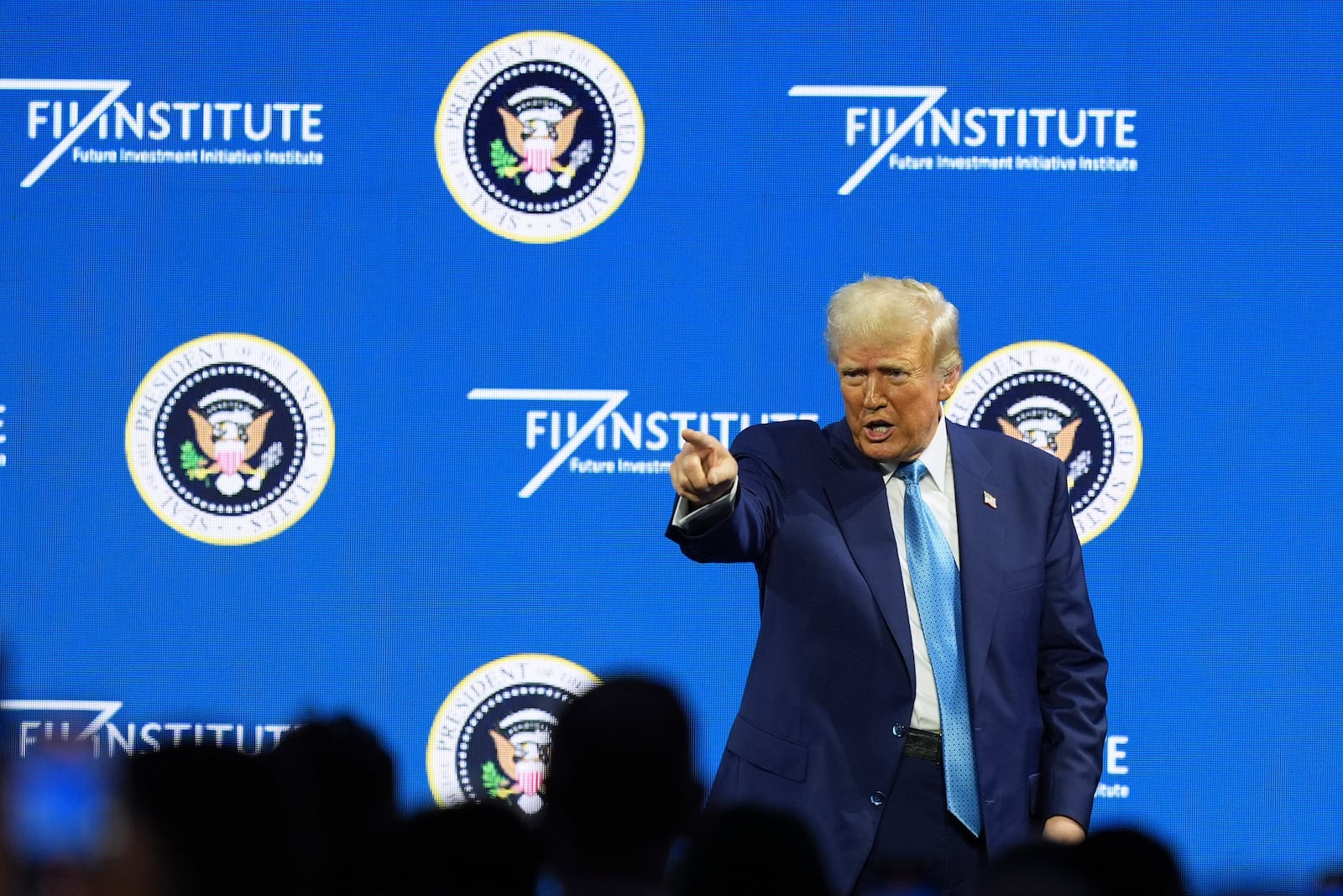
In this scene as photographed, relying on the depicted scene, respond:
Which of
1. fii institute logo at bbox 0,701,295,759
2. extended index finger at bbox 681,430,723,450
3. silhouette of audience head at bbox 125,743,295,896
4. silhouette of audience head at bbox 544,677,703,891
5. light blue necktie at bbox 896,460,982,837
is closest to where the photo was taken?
silhouette of audience head at bbox 125,743,295,896

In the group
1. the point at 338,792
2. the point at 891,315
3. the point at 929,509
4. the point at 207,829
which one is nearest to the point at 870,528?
the point at 929,509

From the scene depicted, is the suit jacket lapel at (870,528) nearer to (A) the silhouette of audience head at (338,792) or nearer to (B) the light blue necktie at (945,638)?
(B) the light blue necktie at (945,638)

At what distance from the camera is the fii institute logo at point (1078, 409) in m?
3.58

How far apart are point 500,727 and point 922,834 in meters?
1.51

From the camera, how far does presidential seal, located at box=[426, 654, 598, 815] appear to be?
11.7 ft

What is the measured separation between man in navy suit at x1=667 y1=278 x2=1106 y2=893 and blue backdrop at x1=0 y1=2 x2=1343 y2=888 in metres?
1.14

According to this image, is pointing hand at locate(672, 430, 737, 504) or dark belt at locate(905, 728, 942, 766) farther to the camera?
dark belt at locate(905, 728, 942, 766)

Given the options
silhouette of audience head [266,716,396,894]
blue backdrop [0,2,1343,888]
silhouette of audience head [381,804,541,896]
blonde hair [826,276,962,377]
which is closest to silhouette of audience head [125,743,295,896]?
silhouette of audience head [381,804,541,896]

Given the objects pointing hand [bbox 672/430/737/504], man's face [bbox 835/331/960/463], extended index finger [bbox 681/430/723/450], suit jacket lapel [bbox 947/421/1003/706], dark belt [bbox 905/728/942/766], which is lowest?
dark belt [bbox 905/728/942/766]

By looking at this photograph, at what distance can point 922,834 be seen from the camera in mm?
2311

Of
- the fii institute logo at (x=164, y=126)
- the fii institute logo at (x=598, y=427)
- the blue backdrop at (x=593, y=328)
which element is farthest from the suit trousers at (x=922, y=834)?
the fii institute logo at (x=164, y=126)

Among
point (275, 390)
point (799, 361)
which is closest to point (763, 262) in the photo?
point (799, 361)

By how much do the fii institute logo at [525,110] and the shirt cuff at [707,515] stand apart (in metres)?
1.54

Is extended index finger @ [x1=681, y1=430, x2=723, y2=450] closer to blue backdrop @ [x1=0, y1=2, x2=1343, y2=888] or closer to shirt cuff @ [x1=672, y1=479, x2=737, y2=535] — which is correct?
shirt cuff @ [x1=672, y1=479, x2=737, y2=535]
